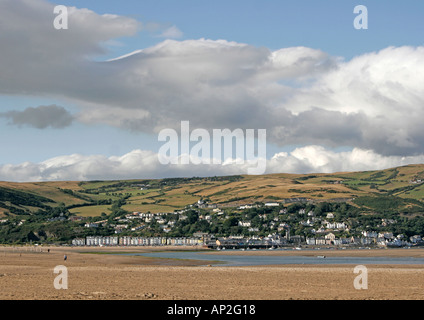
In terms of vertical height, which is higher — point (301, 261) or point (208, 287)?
point (208, 287)

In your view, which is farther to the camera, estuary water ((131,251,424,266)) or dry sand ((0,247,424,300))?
estuary water ((131,251,424,266))

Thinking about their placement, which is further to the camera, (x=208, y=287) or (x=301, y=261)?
(x=301, y=261)

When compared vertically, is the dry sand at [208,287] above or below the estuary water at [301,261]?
above

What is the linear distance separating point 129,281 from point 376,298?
66.9ft

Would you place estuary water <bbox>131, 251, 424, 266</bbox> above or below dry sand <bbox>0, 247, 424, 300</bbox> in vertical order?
below

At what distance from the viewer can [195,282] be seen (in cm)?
4828

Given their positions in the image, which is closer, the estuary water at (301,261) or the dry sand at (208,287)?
the dry sand at (208,287)
